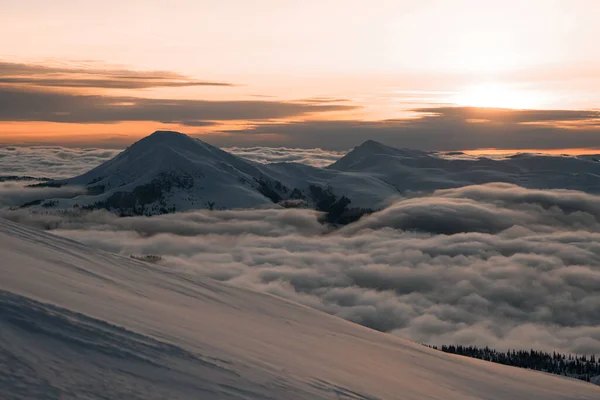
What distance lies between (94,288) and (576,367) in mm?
204897

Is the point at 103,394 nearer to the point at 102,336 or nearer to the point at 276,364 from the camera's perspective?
the point at 102,336

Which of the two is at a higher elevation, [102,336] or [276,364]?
[102,336]

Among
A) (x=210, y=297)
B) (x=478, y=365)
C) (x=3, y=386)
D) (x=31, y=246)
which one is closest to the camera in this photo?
(x=3, y=386)

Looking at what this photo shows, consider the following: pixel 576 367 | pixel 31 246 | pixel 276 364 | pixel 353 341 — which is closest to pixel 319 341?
pixel 353 341

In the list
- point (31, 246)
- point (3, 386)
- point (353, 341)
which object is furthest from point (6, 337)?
point (353, 341)

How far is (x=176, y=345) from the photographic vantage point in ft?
71.7

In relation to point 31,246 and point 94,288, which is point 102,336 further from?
point 31,246

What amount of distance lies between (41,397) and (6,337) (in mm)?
3181

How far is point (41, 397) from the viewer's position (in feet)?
48.1

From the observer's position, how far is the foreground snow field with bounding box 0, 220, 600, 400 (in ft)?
56.4

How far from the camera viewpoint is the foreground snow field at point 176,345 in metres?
17.2

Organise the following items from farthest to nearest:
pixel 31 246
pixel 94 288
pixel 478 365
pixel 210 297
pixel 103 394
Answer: pixel 478 365, pixel 210 297, pixel 31 246, pixel 94 288, pixel 103 394

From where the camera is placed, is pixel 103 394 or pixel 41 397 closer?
pixel 41 397

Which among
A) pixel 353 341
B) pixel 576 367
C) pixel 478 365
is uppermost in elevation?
pixel 353 341
